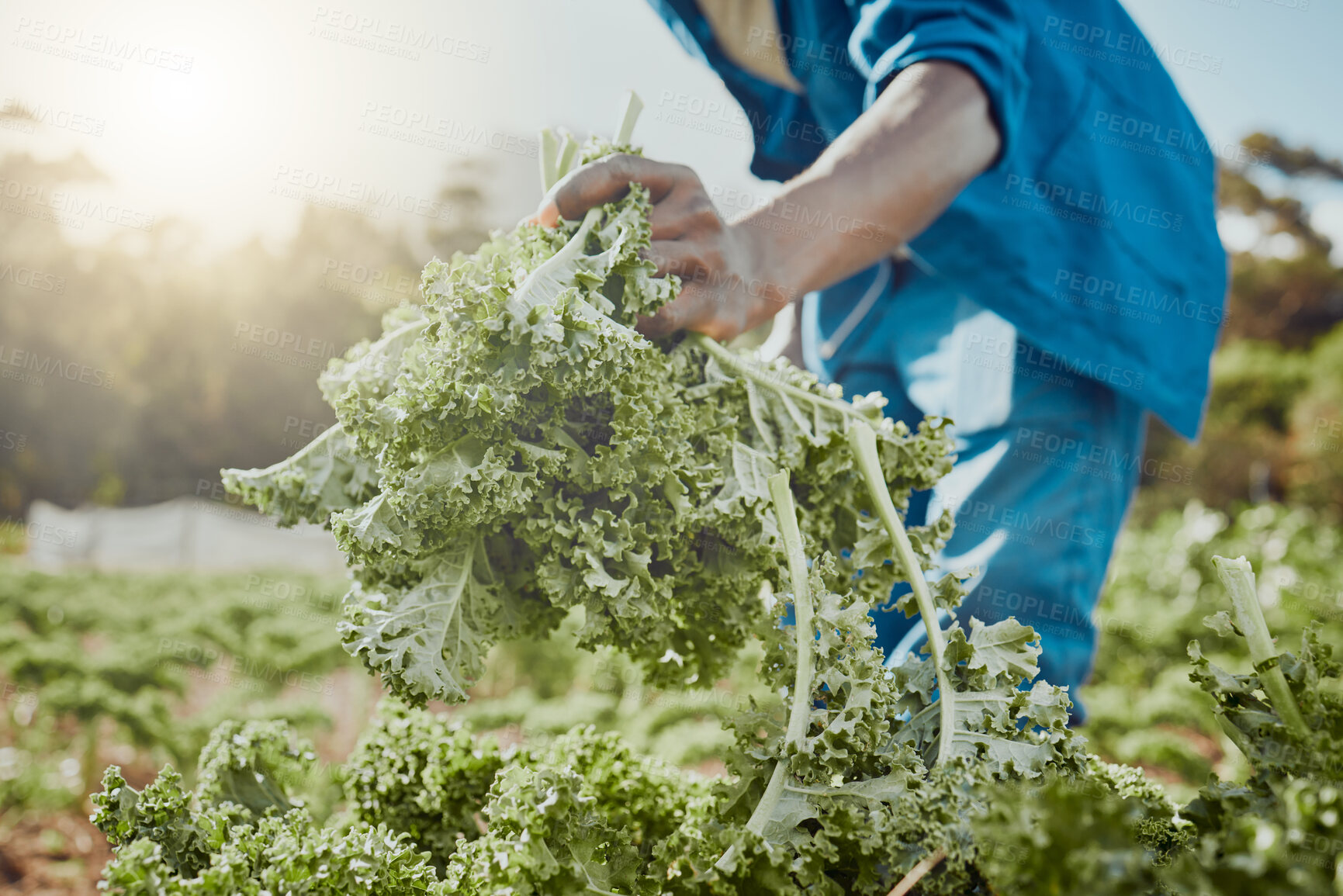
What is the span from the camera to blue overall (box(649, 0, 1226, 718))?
7.06 ft

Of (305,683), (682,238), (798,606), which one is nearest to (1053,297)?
(682,238)

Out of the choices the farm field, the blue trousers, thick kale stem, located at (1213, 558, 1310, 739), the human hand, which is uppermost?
the human hand

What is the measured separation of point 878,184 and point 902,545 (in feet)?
2.68

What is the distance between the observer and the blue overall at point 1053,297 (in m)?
2.15

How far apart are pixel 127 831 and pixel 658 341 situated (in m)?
1.23

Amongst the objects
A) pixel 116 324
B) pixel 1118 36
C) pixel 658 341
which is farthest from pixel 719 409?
pixel 116 324

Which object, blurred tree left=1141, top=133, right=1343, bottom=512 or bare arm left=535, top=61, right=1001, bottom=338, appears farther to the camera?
blurred tree left=1141, top=133, right=1343, bottom=512

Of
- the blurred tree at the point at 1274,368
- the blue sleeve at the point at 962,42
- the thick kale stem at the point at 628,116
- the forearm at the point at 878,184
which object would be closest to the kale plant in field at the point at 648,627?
the thick kale stem at the point at 628,116

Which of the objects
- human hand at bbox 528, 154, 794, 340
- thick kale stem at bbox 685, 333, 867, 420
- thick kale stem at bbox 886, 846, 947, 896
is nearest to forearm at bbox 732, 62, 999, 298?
human hand at bbox 528, 154, 794, 340

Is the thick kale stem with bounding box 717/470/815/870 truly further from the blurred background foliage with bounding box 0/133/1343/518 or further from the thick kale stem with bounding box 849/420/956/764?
the blurred background foliage with bounding box 0/133/1343/518

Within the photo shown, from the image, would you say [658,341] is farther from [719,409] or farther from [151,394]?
[151,394]

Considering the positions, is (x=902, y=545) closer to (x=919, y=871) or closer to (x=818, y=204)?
(x=919, y=871)

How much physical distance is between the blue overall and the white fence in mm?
11234

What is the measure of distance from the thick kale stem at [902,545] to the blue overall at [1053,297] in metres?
0.75
